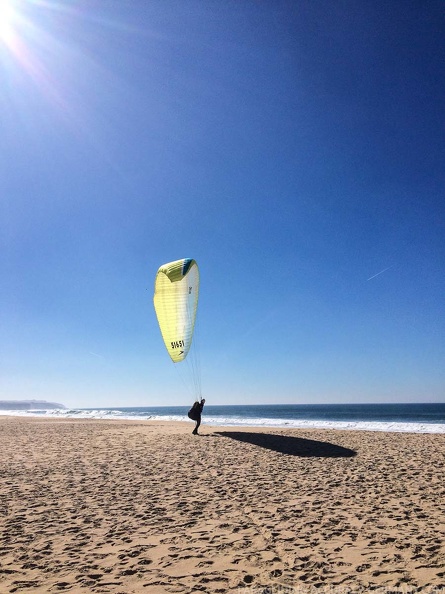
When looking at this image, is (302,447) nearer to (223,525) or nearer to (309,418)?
(223,525)

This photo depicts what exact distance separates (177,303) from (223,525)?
494 inches

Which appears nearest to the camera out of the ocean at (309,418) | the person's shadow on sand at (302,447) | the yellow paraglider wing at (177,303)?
the person's shadow on sand at (302,447)

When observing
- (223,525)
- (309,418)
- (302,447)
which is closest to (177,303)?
(302,447)

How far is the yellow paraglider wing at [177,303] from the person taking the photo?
1780cm

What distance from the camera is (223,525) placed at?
6254 mm

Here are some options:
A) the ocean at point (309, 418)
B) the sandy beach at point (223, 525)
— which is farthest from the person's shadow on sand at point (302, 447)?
the ocean at point (309, 418)

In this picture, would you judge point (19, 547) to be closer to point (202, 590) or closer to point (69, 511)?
point (69, 511)

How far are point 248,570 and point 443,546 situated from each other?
2.87 meters

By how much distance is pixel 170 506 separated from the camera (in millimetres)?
7359

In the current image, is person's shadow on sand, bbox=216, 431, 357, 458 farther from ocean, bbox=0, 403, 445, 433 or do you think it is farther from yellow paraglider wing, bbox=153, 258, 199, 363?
ocean, bbox=0, 403, 445, 433

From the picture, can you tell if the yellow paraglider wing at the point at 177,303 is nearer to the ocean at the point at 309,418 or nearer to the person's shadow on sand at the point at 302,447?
the person's shadow on sand at the point at 302,447

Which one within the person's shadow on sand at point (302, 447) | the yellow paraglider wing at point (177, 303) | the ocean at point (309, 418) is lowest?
the ocean at point (309, 418)

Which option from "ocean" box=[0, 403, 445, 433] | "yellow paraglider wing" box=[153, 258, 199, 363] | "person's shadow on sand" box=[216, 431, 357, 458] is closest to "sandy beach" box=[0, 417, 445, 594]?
"person's shadow on sand" box=[216, 431, 357, 458]

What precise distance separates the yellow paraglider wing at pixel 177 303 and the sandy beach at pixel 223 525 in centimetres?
695
